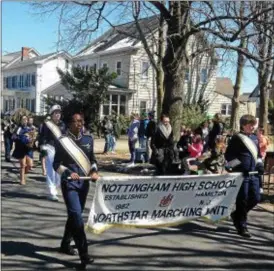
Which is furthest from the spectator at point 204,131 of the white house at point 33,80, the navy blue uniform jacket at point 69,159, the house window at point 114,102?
the white house at point 33,80

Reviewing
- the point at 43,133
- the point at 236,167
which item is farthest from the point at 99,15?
the point at 236,167

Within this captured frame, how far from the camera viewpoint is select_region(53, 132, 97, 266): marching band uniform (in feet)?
19.2

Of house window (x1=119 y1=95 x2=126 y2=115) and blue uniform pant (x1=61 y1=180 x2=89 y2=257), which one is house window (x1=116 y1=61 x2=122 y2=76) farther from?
blue uniform pant (x1=61 y1=180 x2=89 y2=257)

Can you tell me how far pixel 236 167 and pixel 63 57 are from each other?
47.2 meters

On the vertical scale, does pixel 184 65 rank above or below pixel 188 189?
above

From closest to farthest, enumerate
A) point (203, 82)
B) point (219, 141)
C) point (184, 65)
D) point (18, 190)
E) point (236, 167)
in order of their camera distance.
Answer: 1. point (236, 167)
2. point (18, 190)
3. point (219, 141)
4. point (184, 65)
5. point (203, 82)

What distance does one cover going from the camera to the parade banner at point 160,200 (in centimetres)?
630

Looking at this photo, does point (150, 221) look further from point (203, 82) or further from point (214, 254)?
point (203, 82)

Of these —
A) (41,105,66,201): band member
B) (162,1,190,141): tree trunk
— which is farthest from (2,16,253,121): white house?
(41,105,66,201): band member

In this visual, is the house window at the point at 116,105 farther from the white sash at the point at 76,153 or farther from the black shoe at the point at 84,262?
the black shoe at the point at 84,262

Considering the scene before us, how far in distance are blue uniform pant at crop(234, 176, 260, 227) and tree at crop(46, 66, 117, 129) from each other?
25.5m

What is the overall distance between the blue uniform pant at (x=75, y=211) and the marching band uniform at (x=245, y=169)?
2538 millimetres

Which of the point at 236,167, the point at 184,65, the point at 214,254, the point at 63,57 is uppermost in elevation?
the point at 63,57

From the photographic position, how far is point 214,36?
15.4 metres
